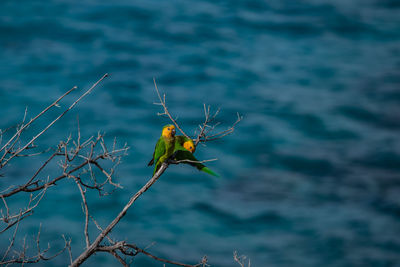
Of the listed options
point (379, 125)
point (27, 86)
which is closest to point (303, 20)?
point (379, 125)

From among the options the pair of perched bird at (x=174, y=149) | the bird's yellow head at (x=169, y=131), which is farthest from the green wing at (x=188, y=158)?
the bird's yellow head at (x=169, y=131)

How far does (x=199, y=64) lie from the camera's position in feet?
115

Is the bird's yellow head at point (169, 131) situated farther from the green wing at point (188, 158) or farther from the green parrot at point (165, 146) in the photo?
the green wing at point (188, 158)

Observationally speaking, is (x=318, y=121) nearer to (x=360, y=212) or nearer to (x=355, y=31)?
(x=360, y=212)

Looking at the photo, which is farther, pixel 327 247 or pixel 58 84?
pixel 58 84

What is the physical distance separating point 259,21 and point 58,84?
1482 centimetres

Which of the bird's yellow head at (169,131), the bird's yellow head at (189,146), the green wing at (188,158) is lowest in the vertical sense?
the green wing at (188,158)

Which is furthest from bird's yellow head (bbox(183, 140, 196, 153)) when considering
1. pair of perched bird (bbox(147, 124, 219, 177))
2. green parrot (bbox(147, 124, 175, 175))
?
green parrot (bbox(147, 124, 175, 175))

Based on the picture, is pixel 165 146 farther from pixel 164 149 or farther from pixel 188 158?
pixel 188 158

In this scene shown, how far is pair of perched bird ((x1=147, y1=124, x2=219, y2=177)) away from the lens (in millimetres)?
4797

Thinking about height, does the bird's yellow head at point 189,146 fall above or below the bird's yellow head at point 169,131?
below

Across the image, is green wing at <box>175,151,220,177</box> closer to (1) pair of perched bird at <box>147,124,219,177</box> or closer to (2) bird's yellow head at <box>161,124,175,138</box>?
(1) pair of perched bird at <box>147,124,219,177</box>

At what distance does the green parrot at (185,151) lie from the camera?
4.77 m

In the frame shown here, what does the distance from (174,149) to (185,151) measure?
0.41 feet
